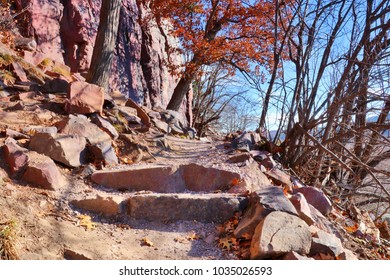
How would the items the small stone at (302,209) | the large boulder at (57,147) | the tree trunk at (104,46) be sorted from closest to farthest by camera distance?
the small stone at (302,209), the large boulder at (57,147), the tree trunk at (104,46)

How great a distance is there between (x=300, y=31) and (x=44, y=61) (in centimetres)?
513

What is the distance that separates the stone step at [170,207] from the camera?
3.20 metres

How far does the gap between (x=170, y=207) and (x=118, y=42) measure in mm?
8225

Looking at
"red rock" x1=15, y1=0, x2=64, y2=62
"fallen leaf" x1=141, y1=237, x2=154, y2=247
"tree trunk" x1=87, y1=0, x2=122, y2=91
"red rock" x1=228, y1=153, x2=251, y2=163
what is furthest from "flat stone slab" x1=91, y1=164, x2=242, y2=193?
"red rock" x1=15, y1=0, x2=64, y2=62

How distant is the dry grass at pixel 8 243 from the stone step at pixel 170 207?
902mm

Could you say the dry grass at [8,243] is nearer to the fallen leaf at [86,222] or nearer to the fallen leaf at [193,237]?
the fallen leaf at [86,222]

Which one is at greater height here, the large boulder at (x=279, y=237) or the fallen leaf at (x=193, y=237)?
the large boulder at (x=279, y=237)

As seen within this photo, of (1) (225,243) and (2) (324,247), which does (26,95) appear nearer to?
(1) (225,243)

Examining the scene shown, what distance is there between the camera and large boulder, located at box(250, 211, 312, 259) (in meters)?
2.54

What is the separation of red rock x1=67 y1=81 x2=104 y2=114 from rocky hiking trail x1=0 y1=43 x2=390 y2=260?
14mm

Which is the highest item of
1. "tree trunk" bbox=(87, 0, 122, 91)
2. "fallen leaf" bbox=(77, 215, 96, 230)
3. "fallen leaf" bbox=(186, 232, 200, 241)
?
"tree trunk" bbox=(87, 0, 122, 91)

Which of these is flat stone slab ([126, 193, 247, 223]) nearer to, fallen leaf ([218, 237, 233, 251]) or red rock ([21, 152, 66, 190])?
fallen leaf ([218, 237, 233, 251])

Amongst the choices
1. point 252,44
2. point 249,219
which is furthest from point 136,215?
point 252,44

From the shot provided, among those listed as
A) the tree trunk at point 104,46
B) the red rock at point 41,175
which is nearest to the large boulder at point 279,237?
the red rock at point 41,175
